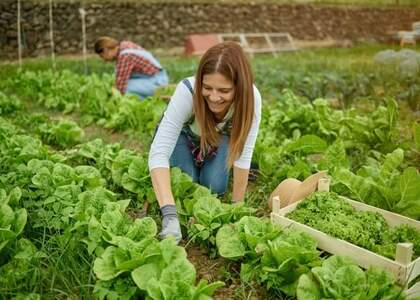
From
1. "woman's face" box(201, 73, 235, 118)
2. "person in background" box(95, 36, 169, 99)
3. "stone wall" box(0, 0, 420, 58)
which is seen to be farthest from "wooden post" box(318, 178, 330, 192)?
"stone wall" box(0, 0, 420, 58)

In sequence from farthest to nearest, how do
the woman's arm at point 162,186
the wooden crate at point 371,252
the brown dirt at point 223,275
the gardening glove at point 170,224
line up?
the woman's arm at point 162,186 → the gardening glove at point 170,224 → the brown dirt at point 223,275 → the wooden crate at point 371,252

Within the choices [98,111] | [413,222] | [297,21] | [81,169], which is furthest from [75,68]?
[297,21]

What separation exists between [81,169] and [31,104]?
3.54 m

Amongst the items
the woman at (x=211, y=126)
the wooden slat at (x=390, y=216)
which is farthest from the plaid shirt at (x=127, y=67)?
the wooden slat at (x=390, y=216)

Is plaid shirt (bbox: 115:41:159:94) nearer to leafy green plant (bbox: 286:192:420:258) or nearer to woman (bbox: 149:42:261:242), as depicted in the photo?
woman (bbox: 149:42:261:242)

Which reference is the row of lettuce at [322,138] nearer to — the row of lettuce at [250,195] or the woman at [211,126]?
the row of lettuce at [250,195]

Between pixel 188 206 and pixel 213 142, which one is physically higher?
pixel 213 142

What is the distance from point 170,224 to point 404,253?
3.65 feet

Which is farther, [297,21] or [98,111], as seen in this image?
[297,21]

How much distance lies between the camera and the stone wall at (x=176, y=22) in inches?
414

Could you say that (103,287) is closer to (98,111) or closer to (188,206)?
(188,206)

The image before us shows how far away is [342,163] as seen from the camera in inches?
134

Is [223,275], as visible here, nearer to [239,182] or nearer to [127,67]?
[239,182]

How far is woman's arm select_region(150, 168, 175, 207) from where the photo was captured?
8.49 feet
